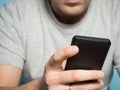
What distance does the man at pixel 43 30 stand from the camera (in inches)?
30.5

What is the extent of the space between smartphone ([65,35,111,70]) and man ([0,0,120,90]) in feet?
0.70

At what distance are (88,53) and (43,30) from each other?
0.28 meters

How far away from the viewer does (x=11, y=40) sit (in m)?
0.79

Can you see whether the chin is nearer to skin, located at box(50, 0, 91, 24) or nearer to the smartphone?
skin, located at box(50, 0, 91, 24)

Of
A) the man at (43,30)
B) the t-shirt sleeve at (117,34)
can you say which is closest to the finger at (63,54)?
the man at (43,30)

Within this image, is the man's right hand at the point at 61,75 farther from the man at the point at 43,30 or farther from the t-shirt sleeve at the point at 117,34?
the t-shirt sleeve at the point at 117,34

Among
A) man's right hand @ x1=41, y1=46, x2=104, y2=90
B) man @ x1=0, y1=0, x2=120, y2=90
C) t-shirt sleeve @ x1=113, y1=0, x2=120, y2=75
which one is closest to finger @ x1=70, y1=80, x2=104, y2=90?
man's right hand @ x1=41, y1=46, x2=104, y2=90

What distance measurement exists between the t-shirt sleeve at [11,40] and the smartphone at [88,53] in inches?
10.1

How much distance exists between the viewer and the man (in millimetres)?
776

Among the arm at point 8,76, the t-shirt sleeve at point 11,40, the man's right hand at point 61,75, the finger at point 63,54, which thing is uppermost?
the finger at point 63,54

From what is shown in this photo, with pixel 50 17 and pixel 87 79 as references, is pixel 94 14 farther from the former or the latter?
pixel 87 79


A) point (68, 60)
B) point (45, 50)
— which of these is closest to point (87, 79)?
point (68, 60)

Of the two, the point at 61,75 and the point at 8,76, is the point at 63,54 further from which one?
the point at 8,76

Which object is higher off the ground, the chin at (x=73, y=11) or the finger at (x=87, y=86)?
the chin at (x=73, y=11)
